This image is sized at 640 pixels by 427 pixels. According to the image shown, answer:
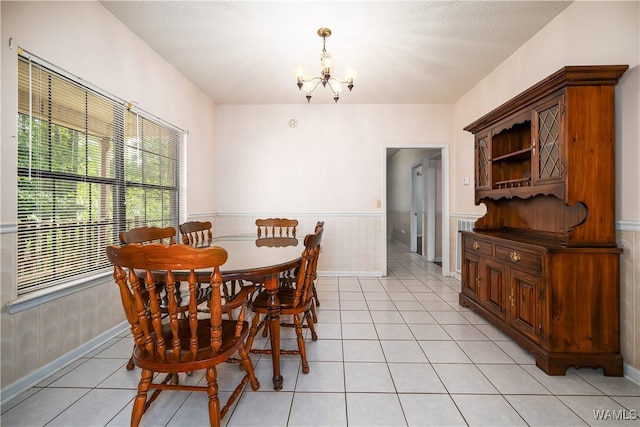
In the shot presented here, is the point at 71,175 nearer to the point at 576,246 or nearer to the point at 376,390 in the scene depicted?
the point at 376,390

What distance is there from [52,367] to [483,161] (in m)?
4.00

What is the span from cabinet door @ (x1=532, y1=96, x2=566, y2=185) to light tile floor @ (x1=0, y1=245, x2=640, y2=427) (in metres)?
1.36

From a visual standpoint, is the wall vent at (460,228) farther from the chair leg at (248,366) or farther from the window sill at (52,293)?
the window sill at (52,293)

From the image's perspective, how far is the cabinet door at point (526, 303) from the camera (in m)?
1.91

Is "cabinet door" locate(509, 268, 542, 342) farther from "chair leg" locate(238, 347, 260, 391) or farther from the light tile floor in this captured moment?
"chair leg" locate(238, 347, 260, 391)

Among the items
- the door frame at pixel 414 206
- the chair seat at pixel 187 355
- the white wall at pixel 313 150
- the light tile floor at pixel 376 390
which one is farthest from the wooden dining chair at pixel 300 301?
the door frame at pixel 414 206

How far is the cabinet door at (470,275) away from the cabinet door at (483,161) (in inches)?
29.4

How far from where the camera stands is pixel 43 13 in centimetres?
178

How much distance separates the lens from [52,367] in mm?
1818

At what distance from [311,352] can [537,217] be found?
2.33 m

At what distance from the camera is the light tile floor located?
145 cm

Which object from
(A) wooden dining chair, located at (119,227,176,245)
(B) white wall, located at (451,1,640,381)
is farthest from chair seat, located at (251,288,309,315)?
(B) white wall, located at (451,1,640,381)

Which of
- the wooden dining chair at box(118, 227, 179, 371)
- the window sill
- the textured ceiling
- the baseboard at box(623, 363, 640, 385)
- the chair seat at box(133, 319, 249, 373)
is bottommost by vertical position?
the baseboard at box(623, 363, 640, 385)

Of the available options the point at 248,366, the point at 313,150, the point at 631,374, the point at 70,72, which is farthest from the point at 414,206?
the point at 70,72
